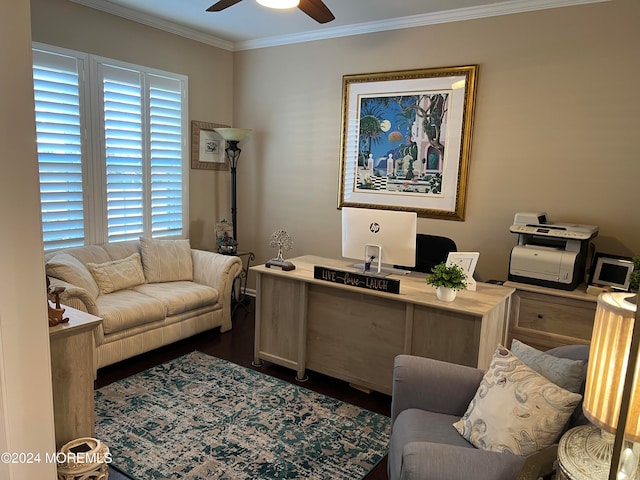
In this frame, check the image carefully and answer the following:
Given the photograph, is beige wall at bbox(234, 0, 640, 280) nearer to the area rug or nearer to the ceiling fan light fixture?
the ceiling fan light fixture

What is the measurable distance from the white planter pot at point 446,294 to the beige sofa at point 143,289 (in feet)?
7.14

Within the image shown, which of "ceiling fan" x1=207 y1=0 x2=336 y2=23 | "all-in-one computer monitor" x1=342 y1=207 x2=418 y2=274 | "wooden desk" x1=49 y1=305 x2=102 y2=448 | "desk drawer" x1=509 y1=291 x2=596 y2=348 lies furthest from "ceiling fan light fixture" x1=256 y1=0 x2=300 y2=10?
"desk drawer" x1=509 y1=291 x2=596 y2=348

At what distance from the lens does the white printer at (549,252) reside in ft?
10.5

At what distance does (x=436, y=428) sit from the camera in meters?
1.96

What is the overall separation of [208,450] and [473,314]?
1.66 metres

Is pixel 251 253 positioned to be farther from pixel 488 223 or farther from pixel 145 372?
pixel 488 223

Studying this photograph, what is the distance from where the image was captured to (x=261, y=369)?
11.8 feet

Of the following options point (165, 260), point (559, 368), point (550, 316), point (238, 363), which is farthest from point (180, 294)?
point (559, 368)

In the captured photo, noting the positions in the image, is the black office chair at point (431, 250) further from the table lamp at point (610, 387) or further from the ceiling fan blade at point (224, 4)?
the table lamp at point (610, 387)

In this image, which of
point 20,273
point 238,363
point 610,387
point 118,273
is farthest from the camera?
point 118,273

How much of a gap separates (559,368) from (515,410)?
0.25 metres

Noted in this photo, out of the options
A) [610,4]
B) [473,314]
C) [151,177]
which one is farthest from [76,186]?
[610,4]

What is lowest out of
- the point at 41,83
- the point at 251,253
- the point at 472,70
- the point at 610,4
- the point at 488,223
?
the point at 251,253

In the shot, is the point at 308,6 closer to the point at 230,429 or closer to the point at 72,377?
the point at 72,377
